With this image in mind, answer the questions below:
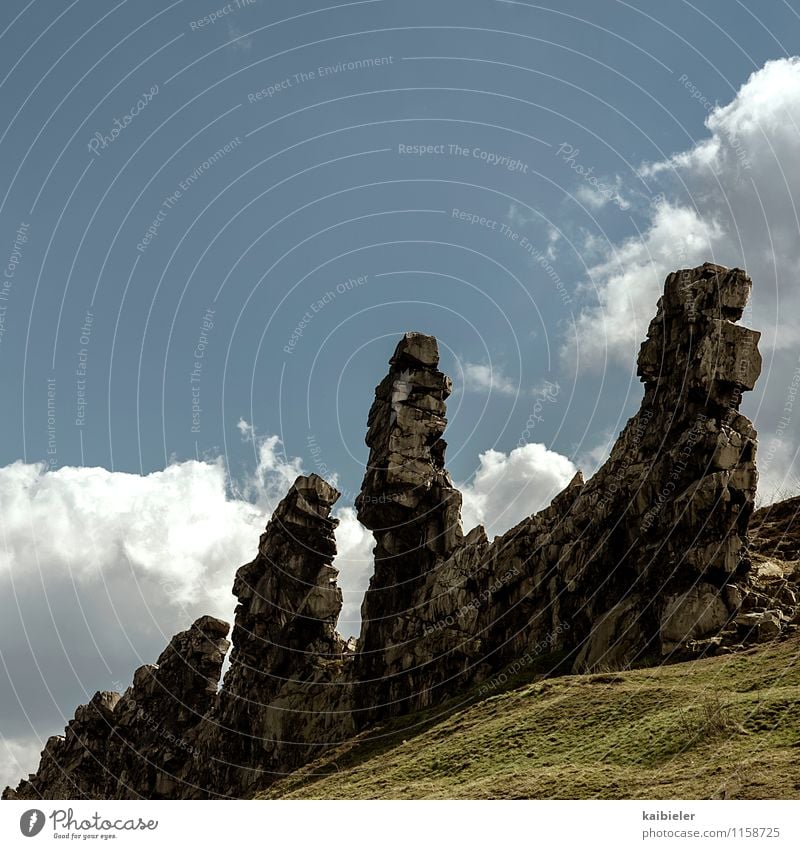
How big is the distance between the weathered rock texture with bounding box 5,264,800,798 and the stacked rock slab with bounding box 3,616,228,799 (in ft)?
2.07

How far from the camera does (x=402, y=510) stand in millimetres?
110562

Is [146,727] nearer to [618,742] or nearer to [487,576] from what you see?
[487,576]

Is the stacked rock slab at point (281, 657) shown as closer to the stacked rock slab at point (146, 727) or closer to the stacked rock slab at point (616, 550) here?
the stacked rock slab at point (616, 550)

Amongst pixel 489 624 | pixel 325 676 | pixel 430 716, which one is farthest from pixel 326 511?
pixel 430 716

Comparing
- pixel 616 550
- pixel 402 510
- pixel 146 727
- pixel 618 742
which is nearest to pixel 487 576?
pixel 616 550

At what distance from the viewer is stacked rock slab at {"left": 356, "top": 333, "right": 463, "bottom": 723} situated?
10138 cm

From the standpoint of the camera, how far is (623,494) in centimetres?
8500

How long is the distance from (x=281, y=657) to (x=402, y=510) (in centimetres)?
2319

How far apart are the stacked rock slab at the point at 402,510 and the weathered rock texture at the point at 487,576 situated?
21 cm

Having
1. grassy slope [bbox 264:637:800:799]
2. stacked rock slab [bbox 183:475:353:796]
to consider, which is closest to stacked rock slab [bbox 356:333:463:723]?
stacked rock slab [bbox 183:475:353:796]

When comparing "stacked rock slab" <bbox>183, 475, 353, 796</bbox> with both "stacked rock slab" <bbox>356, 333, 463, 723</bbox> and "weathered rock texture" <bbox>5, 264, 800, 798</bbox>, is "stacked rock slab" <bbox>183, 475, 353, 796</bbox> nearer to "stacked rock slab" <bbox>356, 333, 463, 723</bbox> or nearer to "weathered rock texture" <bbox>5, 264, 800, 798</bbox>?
"weathered rock texture" <bbox>5, 264, 800, 798</bbox>

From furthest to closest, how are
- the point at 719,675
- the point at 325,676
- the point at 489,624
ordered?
the point at 325,676 → the point at 489,624 → the point at 719,675

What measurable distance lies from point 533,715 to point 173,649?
97.6m
